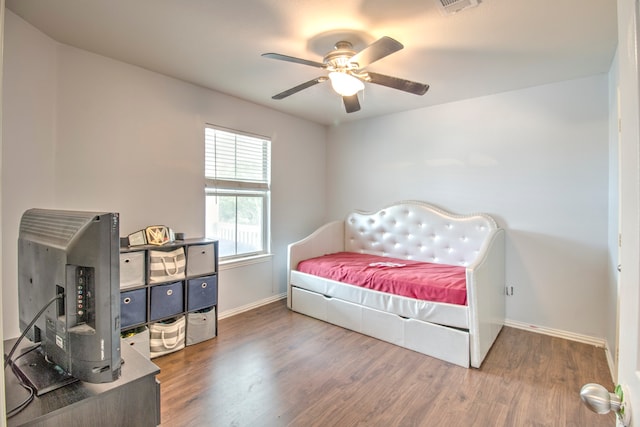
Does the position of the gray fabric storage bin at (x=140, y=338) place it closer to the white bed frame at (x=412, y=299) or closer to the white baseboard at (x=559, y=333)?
the white bed frame at (x=412, y=299)

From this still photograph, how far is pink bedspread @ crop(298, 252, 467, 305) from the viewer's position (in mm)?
2709

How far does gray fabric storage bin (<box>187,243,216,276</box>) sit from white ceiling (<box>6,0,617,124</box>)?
1.60 metres

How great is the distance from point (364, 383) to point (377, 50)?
86.6 inches

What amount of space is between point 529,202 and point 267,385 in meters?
2.96

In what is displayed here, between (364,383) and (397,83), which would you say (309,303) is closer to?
(364,383)

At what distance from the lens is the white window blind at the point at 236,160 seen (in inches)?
135

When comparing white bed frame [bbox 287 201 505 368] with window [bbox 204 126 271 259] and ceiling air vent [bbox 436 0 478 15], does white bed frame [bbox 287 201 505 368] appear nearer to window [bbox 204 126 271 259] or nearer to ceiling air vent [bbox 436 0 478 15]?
window [bbox 204 126 271 259]

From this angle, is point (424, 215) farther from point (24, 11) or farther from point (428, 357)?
point (24, 11)

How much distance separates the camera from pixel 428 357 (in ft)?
8.76

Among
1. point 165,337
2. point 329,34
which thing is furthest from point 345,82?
point 165,337

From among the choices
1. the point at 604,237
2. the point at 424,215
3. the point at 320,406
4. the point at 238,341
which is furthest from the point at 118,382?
the point at 604,237

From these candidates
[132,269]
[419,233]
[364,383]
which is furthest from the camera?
[419,233]

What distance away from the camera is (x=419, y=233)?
3.83 meters

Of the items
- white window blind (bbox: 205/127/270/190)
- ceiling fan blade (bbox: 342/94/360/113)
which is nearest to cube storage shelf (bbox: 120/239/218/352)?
white window blind (bbox: 205/127/270/190)
